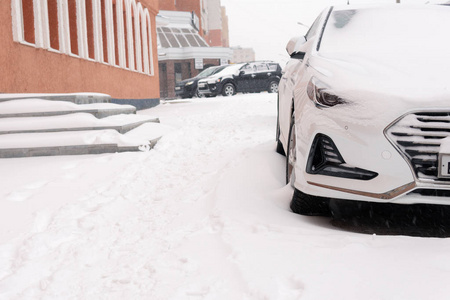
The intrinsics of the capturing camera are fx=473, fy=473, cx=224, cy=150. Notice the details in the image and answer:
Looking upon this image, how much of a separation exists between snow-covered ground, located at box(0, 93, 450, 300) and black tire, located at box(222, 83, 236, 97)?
57.9ft

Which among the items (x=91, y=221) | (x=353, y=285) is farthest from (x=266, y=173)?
(x=353, y=285)

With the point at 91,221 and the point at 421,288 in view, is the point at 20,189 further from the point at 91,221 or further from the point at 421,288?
the point at 421,288

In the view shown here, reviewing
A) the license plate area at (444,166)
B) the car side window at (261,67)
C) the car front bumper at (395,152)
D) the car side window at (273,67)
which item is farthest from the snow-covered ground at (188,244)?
the car side window at (273,67)

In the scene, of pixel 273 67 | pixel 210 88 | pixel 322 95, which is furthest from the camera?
pixel 273 67

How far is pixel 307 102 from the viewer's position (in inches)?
133

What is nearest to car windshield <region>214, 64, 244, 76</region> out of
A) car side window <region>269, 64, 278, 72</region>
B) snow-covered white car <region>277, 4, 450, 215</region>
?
car side window <region>269, 64, 278, 72</region>

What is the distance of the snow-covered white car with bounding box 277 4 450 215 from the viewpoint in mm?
2838

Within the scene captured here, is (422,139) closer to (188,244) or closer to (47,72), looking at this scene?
(188,244)

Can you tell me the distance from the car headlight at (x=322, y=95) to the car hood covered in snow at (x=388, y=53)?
0.05 metres

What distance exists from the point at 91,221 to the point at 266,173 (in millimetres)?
1939

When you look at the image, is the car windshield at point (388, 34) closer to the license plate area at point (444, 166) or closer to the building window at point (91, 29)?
the license plate area at point (444, 166)

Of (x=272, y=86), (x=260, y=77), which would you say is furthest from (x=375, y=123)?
(x=272, y=86)

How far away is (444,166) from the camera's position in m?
2.81

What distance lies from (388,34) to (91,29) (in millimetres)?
9812
